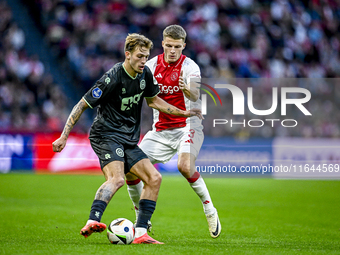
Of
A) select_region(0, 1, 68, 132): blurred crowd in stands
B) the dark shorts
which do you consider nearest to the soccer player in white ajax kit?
the dark shorts

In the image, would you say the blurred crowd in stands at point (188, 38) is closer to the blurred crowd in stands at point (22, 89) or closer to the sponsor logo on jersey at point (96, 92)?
the blurred crowd in stands at point (22, 89)

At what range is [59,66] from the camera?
17.5 meters

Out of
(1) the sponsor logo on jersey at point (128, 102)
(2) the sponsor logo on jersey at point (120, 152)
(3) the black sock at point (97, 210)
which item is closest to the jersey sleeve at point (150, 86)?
(1) the sponsor logo on jersey at point (128, 102)

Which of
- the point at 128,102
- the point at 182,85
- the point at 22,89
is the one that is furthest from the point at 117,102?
the point at 22,89

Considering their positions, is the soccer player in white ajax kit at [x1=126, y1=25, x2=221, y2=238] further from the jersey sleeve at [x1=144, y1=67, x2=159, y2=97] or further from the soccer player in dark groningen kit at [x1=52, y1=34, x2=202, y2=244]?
the soccer player in dark groningen kit at [x1=52, y1=34, x2=202, y2=244]

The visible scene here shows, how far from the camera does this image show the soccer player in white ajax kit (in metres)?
5.93

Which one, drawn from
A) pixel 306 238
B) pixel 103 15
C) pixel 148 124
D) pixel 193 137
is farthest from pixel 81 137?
pixel 306 238

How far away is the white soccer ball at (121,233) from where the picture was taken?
190 inches

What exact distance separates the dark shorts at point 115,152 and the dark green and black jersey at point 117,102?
62mm

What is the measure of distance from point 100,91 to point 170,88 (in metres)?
1.45

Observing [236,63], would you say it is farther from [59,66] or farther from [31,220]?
[31,220]

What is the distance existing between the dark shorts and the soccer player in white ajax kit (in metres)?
0.73

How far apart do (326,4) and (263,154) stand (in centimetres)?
898

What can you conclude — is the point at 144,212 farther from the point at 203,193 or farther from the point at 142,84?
the point at 142,84
